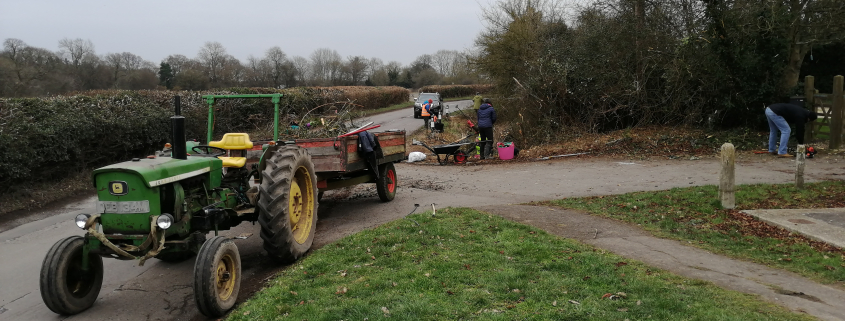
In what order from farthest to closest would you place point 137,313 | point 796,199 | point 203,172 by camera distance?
point 796,199 < point 203,172 < point 137,313

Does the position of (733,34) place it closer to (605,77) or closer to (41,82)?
(605,77)

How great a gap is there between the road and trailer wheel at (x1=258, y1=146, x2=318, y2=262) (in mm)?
382

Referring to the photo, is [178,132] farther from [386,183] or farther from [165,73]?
[165,73]

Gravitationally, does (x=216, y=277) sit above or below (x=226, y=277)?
above

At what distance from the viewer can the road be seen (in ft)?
18.6

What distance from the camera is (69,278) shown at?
205 inches

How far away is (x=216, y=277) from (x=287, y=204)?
147cm

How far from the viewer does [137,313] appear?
17.5 feet

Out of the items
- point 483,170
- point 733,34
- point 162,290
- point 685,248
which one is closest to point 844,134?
point 733,34

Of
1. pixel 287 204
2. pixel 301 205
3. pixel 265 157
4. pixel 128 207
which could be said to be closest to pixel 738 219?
pixel 301 205

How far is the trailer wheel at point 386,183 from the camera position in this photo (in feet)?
34.0

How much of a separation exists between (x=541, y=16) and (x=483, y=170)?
1445cm

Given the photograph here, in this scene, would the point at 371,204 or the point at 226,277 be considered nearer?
the point at 226,277

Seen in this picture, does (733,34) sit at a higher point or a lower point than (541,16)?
lower
